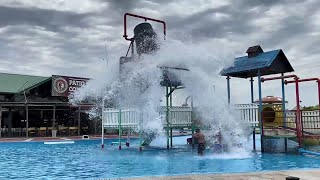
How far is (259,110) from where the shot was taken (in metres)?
16.7

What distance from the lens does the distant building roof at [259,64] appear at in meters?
16.9

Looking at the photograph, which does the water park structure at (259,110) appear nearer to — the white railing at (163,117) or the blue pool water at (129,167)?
the white railing at (163,117)

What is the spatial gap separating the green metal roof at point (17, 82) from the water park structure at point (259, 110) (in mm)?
14195

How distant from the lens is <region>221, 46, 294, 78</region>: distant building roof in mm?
16938

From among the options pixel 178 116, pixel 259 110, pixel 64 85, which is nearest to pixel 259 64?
pixel 259 110

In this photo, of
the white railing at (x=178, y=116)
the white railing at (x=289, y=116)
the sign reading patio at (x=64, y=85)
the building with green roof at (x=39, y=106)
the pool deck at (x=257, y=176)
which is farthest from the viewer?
the sign reading patio at (x=64, y=85)

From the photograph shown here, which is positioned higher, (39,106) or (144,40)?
(144,40)

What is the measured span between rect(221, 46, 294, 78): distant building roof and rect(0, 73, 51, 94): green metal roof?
18608mm

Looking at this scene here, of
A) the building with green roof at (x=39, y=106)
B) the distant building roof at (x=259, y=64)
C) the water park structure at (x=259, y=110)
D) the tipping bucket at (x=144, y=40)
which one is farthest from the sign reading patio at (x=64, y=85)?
the distant building roof at (x=259, y=64)

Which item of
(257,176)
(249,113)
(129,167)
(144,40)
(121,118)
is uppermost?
(144,40)

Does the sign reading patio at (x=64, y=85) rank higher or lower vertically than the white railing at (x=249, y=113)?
higher

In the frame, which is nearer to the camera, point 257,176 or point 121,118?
point 257,176

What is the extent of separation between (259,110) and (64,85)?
19.0m

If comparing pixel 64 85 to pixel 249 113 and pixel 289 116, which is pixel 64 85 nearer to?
pixel 249 113
